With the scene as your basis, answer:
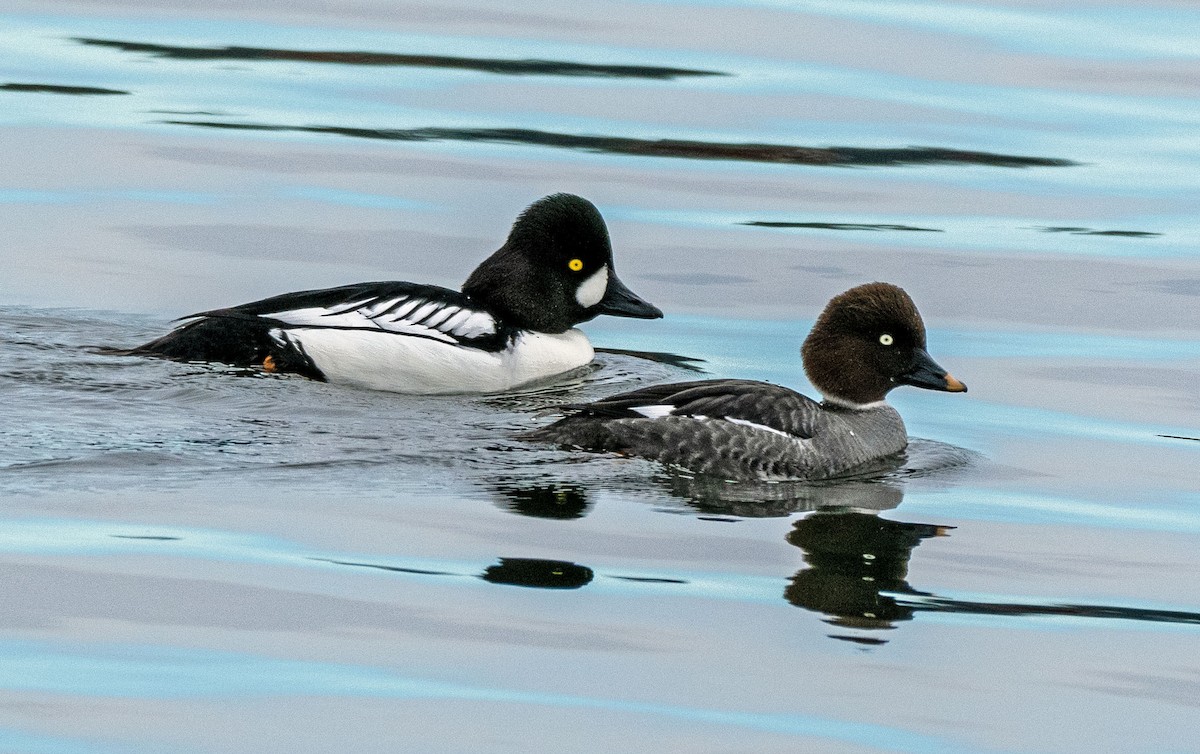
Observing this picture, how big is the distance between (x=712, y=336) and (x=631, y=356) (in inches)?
21.1

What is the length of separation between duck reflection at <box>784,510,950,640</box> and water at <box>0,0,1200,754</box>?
1.2 inches

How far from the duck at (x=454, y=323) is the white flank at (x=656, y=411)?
1869 mm

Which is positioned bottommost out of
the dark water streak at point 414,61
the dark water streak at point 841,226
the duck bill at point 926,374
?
the duck bill at point 926,374

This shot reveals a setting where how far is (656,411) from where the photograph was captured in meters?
9.01

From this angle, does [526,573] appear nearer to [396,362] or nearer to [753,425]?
[753,425]

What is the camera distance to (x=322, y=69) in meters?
17.8

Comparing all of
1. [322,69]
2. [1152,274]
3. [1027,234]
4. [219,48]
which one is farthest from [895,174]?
[219,48]

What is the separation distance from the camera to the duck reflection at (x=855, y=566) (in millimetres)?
6992

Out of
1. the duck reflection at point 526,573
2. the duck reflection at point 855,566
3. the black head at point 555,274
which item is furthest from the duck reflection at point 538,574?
the black head at point 555,274

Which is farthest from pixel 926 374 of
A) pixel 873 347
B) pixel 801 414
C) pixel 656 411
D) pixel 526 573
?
pixel 526 573

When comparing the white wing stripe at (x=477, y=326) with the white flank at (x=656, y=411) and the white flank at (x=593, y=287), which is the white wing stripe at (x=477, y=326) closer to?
the white flank at (x=593, y=287)

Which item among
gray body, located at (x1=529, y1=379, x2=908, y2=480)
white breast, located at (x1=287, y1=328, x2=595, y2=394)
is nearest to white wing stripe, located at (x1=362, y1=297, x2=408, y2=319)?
white breast, located at (x1=287, y1=328, x2=595, y2=394)

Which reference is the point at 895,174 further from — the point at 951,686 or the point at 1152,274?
the point at 951,686

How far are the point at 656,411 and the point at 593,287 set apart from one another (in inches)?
92.3
